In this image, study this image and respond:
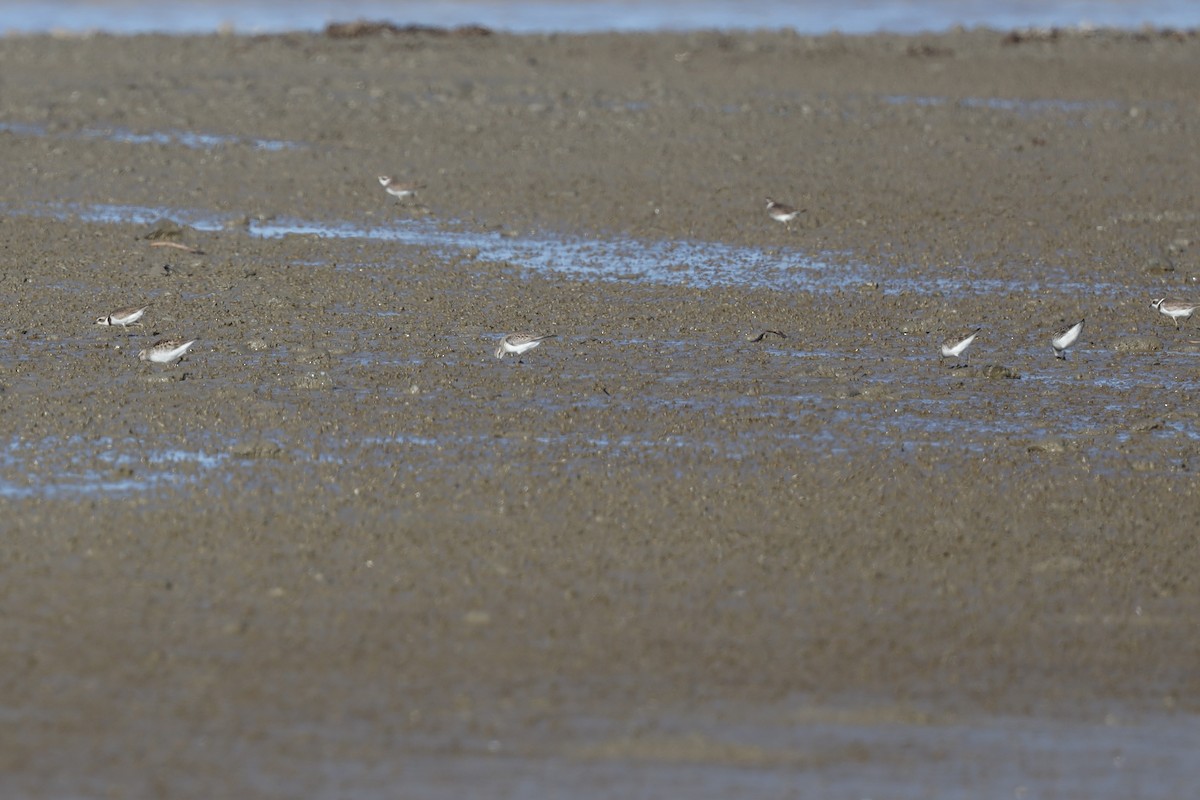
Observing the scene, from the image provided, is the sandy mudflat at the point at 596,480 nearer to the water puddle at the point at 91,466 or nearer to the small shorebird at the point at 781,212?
the water puddle at the point at 91,466

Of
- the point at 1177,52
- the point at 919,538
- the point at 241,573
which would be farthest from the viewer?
the point at 1177,52

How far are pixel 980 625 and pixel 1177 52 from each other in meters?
23.7

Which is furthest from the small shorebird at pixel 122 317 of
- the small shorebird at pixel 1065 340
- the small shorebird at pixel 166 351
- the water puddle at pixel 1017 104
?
the water puddle at pixel 1017 104

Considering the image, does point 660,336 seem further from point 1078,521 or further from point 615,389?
point 1078,521

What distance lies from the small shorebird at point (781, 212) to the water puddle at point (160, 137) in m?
6.14

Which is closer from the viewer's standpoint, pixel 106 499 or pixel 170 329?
pixel 106 499

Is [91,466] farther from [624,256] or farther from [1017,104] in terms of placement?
[1017,104]

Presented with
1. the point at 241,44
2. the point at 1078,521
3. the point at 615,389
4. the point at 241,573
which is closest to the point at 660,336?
the point at 615,389

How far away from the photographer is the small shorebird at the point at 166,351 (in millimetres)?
10424

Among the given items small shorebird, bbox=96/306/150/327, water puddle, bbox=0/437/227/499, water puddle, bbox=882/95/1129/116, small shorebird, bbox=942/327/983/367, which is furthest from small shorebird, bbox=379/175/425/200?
water puddle, bbox=882/95/1129/116

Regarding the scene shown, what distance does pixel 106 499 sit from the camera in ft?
26.6

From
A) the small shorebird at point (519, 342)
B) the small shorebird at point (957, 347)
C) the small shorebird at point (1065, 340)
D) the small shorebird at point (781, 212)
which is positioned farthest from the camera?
the small shorebird at point (781, 212)

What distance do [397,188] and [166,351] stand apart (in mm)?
6375

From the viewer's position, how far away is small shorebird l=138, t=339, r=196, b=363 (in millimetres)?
10424
